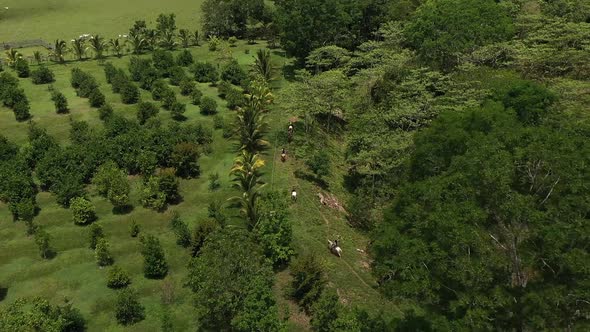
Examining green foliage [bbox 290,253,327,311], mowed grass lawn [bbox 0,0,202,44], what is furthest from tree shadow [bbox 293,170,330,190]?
Answer: mowed grass lawn [bbox 0,0,202,44]

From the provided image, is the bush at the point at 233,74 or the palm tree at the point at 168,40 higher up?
the palm tree at the point at 168,40

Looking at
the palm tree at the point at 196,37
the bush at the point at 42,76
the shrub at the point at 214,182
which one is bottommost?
the shrub at the point at 214,182

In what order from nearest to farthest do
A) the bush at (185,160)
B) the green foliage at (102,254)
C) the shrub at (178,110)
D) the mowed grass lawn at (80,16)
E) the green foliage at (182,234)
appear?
the green foliage at (102,254), the green foliage at (182,234), the bush at (185,160), the shrub at (178,110), the mowed grass lawn at (80,16)

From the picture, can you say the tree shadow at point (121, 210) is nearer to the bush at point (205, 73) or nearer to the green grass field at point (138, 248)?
the green grass field at point (138, 248)

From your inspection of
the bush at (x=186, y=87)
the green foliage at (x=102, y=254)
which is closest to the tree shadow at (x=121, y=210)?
the green foliage at (x=102, y=254)

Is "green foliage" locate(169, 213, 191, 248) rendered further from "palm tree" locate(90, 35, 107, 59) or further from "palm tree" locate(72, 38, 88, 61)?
"palm tree" locate(72, 38, 88, 61)

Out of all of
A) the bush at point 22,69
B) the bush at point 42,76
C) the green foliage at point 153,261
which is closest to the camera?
the green foliage at point 153,261

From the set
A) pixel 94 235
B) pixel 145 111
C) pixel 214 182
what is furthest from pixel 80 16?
pixel 94 235

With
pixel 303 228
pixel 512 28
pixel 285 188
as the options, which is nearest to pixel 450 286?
pixel 303 228
